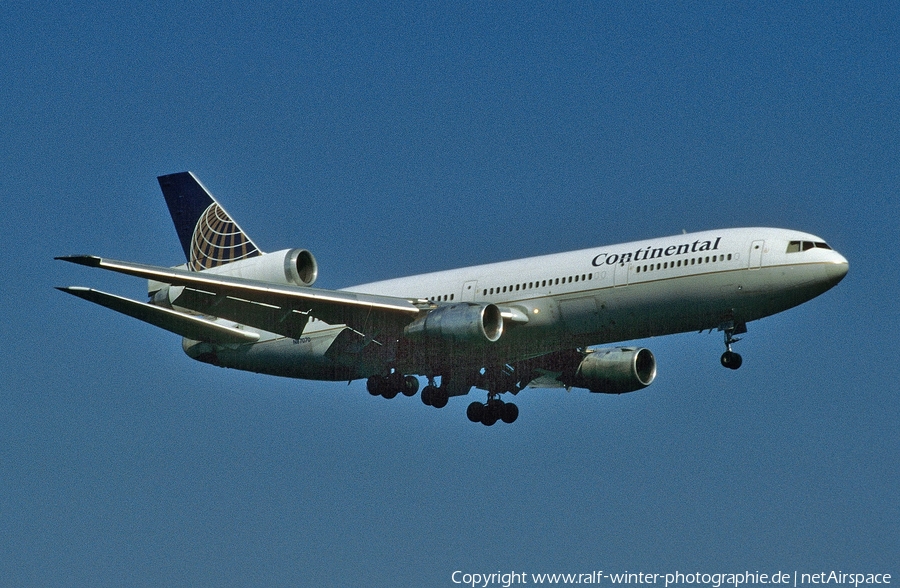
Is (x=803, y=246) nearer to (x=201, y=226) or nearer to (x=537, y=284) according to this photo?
(x=537, y=284)

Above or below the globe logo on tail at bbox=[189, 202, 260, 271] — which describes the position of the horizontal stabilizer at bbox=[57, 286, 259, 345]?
below

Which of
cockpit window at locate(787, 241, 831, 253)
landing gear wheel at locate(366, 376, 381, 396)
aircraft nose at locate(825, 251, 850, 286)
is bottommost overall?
landing gear wheel at locate(366, 376, 381, 396)

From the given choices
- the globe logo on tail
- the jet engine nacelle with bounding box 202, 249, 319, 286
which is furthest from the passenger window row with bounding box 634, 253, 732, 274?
the globe logo on tail

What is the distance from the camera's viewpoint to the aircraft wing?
47.6m

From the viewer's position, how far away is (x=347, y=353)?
172 feet

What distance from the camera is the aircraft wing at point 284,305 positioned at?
47594 mm

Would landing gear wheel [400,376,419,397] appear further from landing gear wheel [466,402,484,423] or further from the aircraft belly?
landing gear wheel [466,402,484,423]

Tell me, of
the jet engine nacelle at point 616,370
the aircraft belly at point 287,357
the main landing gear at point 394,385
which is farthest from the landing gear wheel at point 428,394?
the jet engine nacelle at point 616,370

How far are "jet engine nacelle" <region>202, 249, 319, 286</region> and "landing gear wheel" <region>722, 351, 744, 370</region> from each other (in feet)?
48.3

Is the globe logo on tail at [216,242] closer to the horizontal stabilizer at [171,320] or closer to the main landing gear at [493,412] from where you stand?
the horizontal stabilizer at [171,320]

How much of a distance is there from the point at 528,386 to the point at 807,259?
1375 cm

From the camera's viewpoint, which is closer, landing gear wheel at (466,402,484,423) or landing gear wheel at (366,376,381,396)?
landing gear wheel at (366,376,381,396)

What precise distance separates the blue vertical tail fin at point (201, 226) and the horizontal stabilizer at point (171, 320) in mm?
3227

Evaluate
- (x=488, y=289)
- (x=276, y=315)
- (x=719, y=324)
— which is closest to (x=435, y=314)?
(x=488, y=289)
